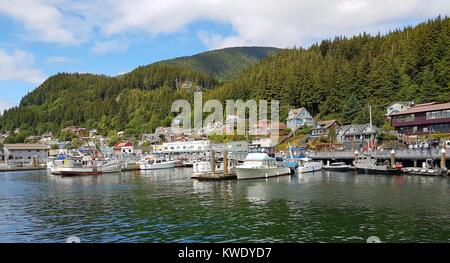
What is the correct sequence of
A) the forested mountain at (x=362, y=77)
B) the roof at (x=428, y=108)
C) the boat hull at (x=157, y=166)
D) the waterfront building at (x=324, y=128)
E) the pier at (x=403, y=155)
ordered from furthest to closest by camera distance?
the waterfront building at (x=324, y=128) < the forested mountain at (x=362, y=77) < the boat hull at (x=157, y=166) < the roof at (x=428, y=108) < the pier at (x=403, y=155)

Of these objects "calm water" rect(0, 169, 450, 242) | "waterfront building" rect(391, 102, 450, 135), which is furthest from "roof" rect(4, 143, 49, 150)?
"waterfront building" rect(391, 102, 450, 135)

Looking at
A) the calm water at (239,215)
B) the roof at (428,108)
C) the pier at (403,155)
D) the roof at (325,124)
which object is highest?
→ the roof at (428,108)

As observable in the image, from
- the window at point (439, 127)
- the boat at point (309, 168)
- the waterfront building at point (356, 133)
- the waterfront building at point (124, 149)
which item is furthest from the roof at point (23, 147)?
the window at point (439, 127)

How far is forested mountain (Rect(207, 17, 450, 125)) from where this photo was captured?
312ft

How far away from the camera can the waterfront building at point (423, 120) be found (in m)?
73.8

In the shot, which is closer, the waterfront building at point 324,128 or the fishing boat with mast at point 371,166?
the fishing boat with mast at point 371,166

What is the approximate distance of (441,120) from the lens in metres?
73.8

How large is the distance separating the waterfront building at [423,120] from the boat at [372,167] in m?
19.0

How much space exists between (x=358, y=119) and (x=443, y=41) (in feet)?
95.2

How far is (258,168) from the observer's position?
56.0 m

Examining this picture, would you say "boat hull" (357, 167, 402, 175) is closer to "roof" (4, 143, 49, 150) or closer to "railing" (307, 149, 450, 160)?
"railing" (307, 149, 450, 160)

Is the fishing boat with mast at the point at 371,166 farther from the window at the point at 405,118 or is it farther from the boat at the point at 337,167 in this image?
the window at the point at 405,118

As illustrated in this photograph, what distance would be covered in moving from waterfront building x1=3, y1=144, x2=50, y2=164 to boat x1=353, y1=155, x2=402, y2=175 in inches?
4029
